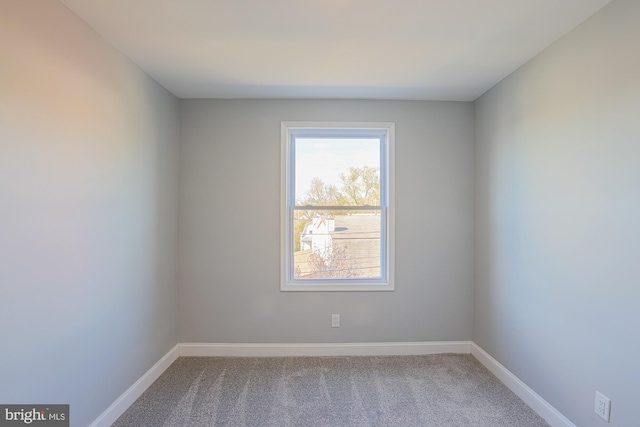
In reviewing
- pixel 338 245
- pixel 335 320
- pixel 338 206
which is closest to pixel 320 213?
pixel 338 206

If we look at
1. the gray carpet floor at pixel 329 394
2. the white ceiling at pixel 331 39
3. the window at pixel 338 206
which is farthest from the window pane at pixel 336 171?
the gray carpet floor at pixel 329 394

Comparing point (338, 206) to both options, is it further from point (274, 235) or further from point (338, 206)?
point (274, 235)

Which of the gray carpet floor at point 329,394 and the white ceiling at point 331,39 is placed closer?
the white ceiling at point 331,39

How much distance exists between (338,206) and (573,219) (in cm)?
181

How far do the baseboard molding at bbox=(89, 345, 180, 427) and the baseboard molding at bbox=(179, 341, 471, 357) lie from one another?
0.21 metres

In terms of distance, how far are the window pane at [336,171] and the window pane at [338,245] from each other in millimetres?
148

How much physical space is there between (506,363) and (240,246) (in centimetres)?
246

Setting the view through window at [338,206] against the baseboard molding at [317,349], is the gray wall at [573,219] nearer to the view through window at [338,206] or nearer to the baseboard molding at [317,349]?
the baseboard molding at [317,349]

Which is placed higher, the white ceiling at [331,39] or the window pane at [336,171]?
the white ceiling at [331,39]

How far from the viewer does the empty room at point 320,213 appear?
1.54 meters

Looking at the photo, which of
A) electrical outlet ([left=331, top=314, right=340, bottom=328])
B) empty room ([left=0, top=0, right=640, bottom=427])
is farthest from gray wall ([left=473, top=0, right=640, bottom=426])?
electrical outlet ([left=331, top=314, right=340, bottom=328])

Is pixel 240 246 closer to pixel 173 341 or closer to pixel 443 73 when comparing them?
pixel 173 341

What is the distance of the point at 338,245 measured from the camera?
306 centimetres

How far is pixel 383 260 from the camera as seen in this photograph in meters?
3.06
